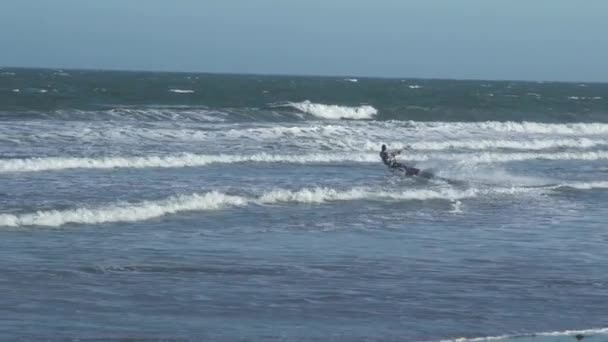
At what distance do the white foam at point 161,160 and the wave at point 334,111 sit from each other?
60.2ft

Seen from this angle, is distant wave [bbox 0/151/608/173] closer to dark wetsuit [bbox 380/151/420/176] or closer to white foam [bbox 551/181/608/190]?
dark wetsuit [bbox 380/151/420/176]

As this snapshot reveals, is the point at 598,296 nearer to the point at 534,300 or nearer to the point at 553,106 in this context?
the point at 534,300

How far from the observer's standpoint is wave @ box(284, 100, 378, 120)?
48.8 meters

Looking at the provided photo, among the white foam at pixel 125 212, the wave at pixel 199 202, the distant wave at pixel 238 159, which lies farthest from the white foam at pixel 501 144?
the white foam at pixel 125 212

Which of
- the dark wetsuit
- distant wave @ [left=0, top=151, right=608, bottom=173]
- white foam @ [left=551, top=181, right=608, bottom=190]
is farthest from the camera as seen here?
the dark wetsuit

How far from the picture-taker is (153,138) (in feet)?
104

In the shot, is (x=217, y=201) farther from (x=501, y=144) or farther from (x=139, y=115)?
(x=139, y=115)

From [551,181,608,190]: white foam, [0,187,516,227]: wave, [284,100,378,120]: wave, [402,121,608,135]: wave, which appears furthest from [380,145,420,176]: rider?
[284,100,378,120]: wave

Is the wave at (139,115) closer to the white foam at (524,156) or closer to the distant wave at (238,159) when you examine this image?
the distant wave at (238,159)

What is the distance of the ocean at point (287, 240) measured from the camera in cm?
1041

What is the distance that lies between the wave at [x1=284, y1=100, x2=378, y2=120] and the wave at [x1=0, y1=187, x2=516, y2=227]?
26.6 metres

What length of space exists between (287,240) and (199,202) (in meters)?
3.57

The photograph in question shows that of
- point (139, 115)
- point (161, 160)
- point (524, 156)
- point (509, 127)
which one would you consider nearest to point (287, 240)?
point (161, 160)

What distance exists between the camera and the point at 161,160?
83.8 feet
